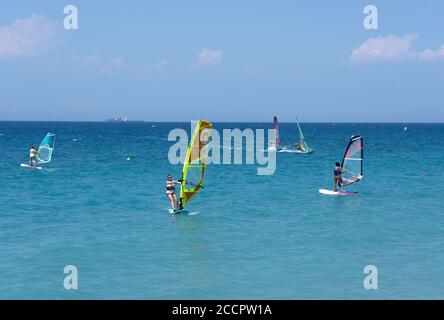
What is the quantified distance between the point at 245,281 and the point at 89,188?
19.0 metres


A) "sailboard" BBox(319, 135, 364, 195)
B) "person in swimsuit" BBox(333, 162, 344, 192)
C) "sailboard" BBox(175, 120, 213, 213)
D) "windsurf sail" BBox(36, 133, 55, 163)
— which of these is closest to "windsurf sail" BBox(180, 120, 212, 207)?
"sailboard" BBox(175, 120, 213, 213)

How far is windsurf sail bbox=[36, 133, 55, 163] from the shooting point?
41.1m

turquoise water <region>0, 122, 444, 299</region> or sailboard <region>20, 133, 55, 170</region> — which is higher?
sailboard <region>20, 133, 55, 170</region>

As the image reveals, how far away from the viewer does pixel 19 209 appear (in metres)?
23.5

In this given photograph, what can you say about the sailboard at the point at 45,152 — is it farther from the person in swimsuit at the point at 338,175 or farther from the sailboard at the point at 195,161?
the person in swimsuit at the point at 338,175

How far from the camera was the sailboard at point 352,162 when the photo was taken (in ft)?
94.9

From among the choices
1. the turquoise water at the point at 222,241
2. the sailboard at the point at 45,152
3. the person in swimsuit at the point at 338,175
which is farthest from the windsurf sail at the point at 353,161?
the sailboard at the point at 45,152

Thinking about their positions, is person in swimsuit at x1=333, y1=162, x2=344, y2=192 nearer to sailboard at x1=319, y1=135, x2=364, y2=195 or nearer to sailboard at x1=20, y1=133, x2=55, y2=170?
sailboard at x1=319, y1=135, x2=364, y2=195

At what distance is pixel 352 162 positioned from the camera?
96.9ft

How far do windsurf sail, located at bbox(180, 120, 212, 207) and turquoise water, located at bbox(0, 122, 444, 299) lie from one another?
3.78ft

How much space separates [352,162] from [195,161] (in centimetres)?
1110

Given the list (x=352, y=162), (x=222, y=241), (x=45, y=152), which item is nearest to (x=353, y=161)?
(x=352, y=162)

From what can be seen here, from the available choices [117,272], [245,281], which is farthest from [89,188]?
[245,281]

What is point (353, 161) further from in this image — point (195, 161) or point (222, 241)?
point (222, 241)
